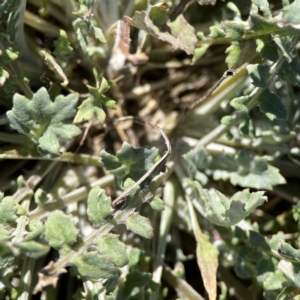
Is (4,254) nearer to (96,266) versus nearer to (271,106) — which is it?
(96,266)

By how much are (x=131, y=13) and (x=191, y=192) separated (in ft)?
2.40

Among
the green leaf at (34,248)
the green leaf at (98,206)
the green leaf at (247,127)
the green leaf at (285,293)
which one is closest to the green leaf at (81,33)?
the green leaf at (98,206)

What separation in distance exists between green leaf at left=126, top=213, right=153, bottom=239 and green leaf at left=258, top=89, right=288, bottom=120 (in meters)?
0.53

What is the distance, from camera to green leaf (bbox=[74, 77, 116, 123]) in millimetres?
1519

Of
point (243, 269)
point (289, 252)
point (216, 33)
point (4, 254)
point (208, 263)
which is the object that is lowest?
point (243, 269)

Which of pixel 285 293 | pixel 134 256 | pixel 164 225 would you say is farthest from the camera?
pixel 164 225

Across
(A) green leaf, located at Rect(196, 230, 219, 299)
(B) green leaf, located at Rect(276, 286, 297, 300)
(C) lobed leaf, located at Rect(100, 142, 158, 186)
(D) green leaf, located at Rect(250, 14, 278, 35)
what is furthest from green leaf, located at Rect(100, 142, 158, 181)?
(B) green leaf, located at Rect(276, 286, 297, 300)

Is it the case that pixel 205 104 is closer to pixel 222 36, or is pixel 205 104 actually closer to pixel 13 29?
pixel 222 36

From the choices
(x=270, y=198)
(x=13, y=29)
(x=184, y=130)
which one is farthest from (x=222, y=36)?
(x=270, y=198)

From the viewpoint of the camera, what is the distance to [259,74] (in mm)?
1425

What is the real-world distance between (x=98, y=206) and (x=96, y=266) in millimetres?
184

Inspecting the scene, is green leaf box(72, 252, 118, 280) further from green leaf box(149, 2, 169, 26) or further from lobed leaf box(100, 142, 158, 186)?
green leaf box(149, 2, 169, 26)

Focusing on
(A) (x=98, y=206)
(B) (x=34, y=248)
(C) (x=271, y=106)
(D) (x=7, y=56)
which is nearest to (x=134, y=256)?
(A) (x=98, y=206)

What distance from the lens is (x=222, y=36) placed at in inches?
59.6
